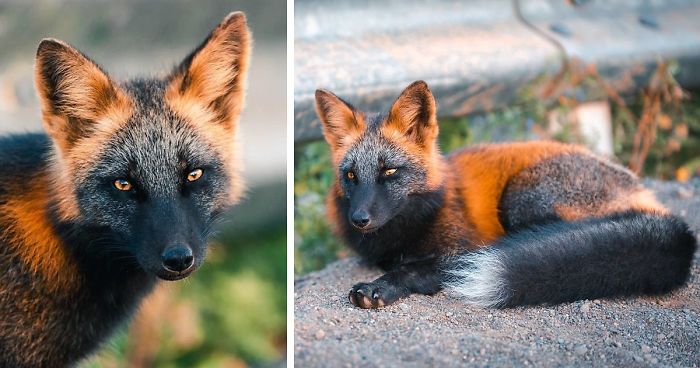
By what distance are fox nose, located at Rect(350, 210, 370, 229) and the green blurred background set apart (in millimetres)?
440

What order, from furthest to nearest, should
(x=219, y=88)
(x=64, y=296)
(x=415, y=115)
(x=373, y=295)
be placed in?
(x=415, y=115), (x=373, y=295), (x=219, y=88), (x=64, y=296)

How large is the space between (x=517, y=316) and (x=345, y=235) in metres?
0.95

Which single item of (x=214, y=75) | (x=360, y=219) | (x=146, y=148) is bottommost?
(x=360, y=219)

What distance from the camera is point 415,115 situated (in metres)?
3.27

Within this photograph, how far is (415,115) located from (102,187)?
4.36 ft

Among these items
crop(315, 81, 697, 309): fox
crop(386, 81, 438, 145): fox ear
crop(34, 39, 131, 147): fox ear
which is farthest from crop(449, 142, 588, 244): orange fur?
crop(34, 39, 131, 147): fox ear

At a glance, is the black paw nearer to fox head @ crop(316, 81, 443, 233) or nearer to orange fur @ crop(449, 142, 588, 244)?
fox head @ crop(316, 81, 443, 233)

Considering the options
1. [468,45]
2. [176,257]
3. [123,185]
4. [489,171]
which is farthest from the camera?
[468,45]

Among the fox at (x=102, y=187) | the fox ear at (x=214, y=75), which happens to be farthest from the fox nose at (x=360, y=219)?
the fox ear at (x=214, y=75)

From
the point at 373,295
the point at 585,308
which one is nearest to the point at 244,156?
the point at 373,295

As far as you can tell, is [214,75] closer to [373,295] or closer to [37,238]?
[37,238]

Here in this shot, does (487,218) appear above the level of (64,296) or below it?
below

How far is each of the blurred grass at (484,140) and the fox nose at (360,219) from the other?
0.76 metres

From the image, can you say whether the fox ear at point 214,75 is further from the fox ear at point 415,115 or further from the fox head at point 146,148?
the fox ear at point 415,115
